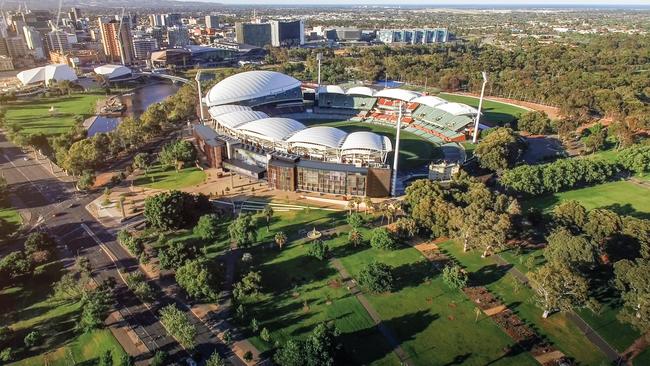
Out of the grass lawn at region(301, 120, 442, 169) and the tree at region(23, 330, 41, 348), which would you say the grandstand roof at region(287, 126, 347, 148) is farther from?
the tree at region(23, 330, 41, 348)

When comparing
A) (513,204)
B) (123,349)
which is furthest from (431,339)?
(123,349)

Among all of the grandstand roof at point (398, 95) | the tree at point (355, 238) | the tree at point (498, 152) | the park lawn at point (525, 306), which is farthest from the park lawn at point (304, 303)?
the grandstand roof at point (398, 95)

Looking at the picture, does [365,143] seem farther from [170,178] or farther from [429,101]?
[429,101]

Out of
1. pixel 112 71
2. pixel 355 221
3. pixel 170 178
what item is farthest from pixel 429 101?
pixel 112 71

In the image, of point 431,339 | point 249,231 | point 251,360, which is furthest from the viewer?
point 249,231

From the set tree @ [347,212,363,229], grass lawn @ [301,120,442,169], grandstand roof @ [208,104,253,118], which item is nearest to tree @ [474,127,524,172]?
grass lawn @ [301,120,442,169]

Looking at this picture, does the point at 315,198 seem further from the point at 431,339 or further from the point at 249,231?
the point at 431,339
